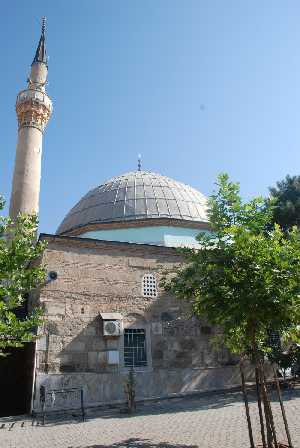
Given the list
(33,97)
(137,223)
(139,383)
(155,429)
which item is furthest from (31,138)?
(155,429)

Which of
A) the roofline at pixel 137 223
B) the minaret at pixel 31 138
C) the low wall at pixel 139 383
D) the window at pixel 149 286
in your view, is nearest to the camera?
the low wall at pixel 139 383

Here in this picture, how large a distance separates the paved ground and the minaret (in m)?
11.1

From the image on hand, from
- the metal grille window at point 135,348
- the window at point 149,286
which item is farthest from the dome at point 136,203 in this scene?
the metal grille window at point 135,348

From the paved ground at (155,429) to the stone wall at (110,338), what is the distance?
139 centimetres

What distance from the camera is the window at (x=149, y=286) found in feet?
44.0

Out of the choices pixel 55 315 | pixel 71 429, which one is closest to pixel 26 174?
pixel 55 315

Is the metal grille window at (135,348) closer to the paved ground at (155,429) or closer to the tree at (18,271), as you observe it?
the paved ground at (155,429)

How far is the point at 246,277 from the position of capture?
6.12 meters

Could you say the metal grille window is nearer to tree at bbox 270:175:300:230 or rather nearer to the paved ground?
the paved ground

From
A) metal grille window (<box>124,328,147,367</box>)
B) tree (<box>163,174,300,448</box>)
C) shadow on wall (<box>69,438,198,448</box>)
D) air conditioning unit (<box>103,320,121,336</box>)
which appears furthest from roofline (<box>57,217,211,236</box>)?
shadow on wall (<box>69,438,198,448</box>)

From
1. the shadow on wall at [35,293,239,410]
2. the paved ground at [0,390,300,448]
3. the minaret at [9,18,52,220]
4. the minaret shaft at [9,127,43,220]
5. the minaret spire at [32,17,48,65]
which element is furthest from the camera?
the minaret spire at [32,17,48,65]

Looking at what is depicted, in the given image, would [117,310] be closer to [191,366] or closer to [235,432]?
[191,366]

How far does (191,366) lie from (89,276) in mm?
4557

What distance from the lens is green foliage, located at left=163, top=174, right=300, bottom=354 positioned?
19.4 feet
